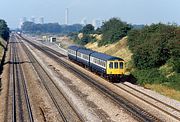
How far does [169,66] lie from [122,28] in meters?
49.8

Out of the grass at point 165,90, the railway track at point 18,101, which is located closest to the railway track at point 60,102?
the railway track at point 18,101

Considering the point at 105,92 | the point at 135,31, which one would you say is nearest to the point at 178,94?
the point at 105,92

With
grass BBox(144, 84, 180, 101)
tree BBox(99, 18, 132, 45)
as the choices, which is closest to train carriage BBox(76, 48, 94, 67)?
grass BBox(144, 84, 180, 101)

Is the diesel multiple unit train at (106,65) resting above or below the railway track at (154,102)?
above

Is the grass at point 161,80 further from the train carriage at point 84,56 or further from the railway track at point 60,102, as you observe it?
the railway track at point 60,102

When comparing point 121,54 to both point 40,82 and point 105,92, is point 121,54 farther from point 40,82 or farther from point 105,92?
point 105,92

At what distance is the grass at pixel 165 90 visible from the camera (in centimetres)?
3484

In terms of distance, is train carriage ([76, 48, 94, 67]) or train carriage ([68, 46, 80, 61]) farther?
train carriage ([68, 46, 80, 61])

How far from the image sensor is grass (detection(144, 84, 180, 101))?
34.8 m

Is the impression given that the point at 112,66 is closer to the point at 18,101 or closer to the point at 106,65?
the point at 106,65

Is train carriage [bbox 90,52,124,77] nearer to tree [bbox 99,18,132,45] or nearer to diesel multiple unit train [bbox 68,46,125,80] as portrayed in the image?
diesel multiple unit train [bbox 68,46,125,80]

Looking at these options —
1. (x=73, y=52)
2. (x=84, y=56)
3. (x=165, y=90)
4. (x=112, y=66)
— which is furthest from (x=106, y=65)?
(x=73, y=52)

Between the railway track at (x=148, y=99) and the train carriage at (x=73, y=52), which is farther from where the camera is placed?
the train carriage at (x=73, y=52)

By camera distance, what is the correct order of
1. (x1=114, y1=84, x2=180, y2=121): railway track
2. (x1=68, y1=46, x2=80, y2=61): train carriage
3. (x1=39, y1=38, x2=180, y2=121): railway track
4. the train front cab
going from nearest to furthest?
(x1=39, y1=38, x2=180, y2=121): railway track
(x1=114, y1=84, x2=180, y2=121): railway track
the train front cab
(x1=68, y1=46, x2=80, y2=61): train carriage
